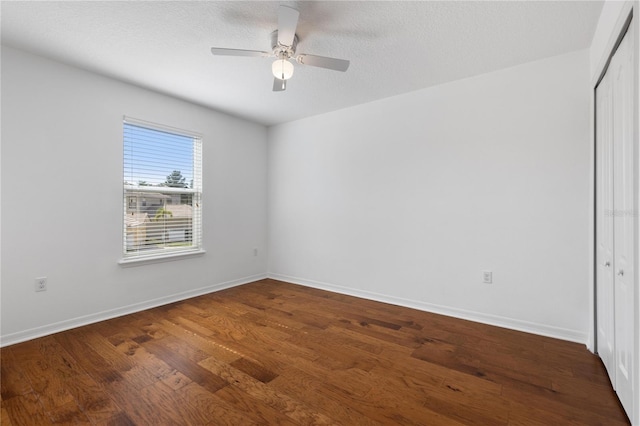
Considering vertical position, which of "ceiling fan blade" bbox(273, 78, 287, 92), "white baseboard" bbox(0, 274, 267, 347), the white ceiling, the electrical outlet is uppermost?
the white ceiling

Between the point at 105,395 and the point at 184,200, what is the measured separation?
95.8 inches

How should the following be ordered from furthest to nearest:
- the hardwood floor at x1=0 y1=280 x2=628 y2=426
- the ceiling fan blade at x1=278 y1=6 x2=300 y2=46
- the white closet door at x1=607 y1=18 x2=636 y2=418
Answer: the ceiling fan blade at x1=278 y1=6 x2=300 y2=46
the hardwood floor at x1=0 y1=280 x2=628 y2=426
the white closet door at x1=607 y1=18 x2=636 y2=418

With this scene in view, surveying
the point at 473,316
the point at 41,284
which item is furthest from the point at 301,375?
the point at 41,284

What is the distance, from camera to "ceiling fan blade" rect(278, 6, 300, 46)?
5.82ft

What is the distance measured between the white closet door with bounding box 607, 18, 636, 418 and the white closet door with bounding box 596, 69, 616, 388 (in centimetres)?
12

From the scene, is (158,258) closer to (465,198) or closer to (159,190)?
(159,190)

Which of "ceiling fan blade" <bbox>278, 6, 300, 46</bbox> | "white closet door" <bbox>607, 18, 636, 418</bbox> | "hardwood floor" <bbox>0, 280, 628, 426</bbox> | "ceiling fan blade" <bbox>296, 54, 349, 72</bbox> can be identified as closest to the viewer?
"white closet door" <bbox>607, 18, 636, 418</bbox>

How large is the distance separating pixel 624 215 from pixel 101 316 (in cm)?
432

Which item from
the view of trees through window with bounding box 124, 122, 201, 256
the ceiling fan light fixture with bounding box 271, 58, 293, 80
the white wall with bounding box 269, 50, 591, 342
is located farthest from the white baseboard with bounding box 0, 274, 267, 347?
the ceiling fan light fixture with bounding box 271, 58, 293, 80

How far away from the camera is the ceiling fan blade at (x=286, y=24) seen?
1775 millimetres

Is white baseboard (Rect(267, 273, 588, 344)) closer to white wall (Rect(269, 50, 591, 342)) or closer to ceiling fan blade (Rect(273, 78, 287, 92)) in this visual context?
white wall (Rect(269, 50, 591, 342))

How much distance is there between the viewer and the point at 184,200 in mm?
3799

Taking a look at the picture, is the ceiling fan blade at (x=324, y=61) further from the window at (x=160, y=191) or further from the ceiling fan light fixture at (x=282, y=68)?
the window at (x=160, y=191)

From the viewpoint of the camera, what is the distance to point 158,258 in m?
3.45
